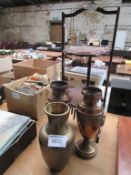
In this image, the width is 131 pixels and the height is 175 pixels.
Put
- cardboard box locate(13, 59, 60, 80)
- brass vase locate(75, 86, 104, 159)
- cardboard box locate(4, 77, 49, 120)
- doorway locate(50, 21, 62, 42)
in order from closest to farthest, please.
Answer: brass vase locate(75, 86, 104, 159) → cardboard box locate(4, 77, 49, 120) → cardboard box locate(13, 59, 60, 80) → doorway locate(50, 21, 62, 42)

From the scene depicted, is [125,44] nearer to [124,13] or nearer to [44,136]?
[124,13]

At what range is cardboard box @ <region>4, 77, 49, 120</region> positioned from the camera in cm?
102

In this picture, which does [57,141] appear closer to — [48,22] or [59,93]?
[59,93]

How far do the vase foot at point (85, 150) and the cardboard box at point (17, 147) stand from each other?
27 cm

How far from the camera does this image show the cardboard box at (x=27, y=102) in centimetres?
102

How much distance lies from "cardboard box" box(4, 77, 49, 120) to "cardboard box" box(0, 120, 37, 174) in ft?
0.60

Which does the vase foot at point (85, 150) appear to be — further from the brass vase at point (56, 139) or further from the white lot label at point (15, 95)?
the white lot label at point (15, 95)

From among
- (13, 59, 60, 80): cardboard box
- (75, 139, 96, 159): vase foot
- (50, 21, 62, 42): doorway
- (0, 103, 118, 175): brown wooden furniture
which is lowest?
(0, 103, 118, 175): brown wooden furniture

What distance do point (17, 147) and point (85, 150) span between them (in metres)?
0.35

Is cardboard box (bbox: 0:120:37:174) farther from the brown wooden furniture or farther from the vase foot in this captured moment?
the vase foot

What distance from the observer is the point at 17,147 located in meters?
0.76

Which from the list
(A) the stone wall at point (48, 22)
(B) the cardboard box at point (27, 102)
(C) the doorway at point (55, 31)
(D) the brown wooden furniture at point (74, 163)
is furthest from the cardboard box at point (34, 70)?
(C) the doorway at point (55, 31)

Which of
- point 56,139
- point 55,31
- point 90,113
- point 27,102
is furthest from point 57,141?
point 55,31

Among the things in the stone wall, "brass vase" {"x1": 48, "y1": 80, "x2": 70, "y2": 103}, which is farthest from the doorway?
"brass vase" {"x1": 48, "y1": 80, "x2": 70, "y2": 103}
